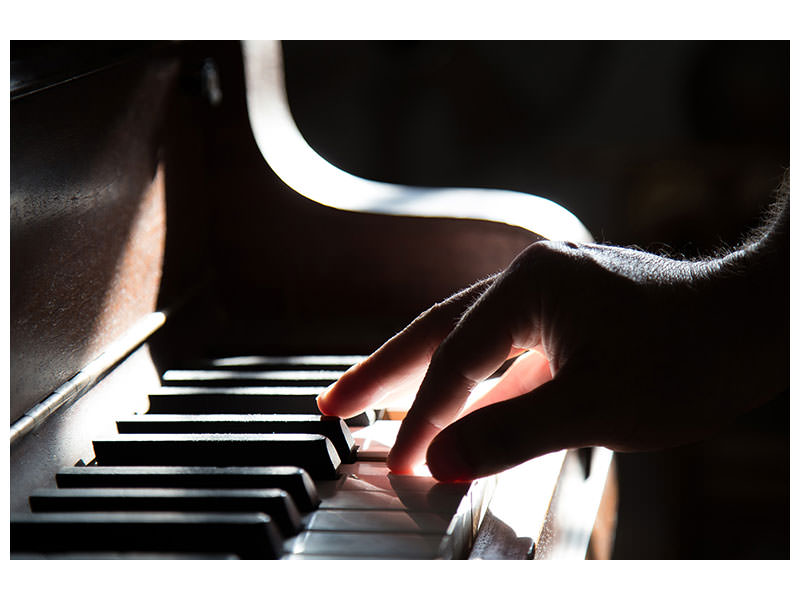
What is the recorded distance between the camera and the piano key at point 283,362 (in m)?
1.04

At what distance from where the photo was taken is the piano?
2.19ft

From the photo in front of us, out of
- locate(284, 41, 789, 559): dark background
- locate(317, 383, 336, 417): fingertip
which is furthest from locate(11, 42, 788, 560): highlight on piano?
locate(284, 41, 789, 559): dark background

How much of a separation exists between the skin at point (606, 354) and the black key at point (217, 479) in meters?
0.10

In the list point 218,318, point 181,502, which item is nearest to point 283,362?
point 218,318

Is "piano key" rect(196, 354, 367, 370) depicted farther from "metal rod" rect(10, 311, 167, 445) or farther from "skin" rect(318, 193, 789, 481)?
"skin" rect(318, 193, 789, 481)

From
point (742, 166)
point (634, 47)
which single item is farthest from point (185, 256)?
point (634, 47)

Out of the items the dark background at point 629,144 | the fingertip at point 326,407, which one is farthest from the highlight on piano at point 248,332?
the dark background at point 629,144

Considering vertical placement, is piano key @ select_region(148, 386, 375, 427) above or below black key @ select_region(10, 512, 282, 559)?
above

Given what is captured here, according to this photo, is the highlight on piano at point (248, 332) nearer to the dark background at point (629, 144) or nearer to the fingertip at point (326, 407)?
the fingertip at point (326, 407)

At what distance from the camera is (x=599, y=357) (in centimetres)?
72

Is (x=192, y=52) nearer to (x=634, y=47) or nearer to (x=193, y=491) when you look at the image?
(x=193, y=491)

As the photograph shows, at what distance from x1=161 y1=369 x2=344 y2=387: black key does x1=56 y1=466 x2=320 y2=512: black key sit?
0.83 ft

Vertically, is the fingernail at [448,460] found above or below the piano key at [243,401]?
below
